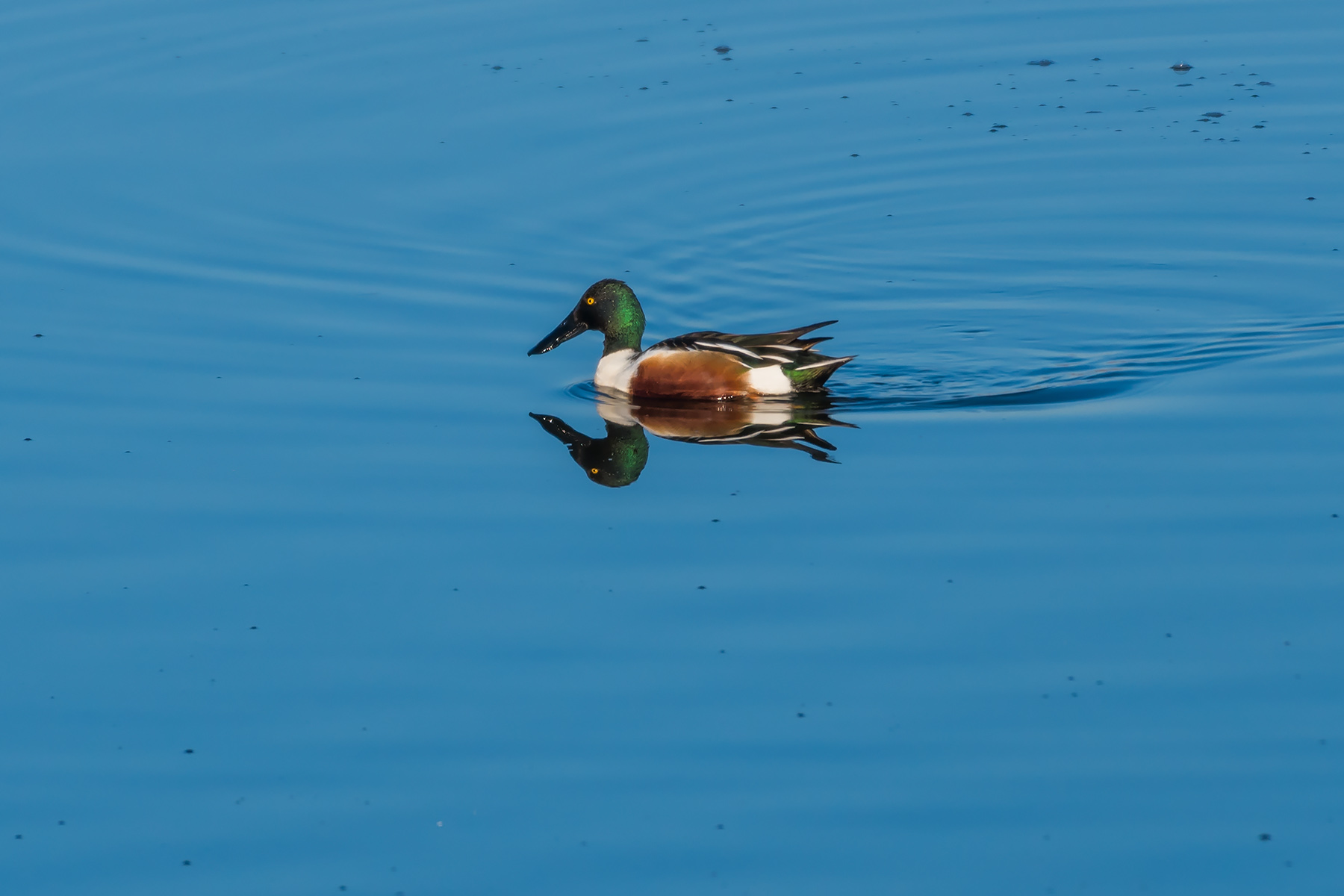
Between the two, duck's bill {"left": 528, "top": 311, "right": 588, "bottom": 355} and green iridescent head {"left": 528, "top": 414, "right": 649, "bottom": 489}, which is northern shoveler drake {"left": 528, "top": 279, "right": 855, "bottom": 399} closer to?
duck's bill {"left": 528, "top": 311, "right": 588, "bottom": 355}

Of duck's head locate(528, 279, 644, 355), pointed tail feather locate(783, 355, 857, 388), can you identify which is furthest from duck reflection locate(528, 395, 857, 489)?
duck's head locate(528, 279, 644, 355)

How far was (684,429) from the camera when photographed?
1042cm

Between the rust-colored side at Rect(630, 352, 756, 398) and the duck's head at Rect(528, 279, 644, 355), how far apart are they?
0.55 m

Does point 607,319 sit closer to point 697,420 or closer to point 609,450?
point 697,420

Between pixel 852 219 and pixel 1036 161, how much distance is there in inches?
74.0

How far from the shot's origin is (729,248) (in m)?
12.9

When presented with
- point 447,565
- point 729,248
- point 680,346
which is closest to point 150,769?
point 447,565

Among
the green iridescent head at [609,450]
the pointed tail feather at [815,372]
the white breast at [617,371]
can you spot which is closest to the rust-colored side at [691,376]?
the white breast at [617,371]

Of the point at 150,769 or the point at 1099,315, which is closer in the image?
the point at 150,769

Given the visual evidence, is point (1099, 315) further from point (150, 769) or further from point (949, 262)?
point (150, 769)

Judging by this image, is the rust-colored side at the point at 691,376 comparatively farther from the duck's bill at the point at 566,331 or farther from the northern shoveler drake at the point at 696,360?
the duck's bill at the point at 566,331

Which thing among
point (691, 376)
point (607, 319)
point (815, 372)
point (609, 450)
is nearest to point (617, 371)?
point (607, 319)

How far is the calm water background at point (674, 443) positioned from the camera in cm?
616

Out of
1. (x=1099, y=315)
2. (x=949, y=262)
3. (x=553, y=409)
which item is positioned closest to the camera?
(x=553, y=409)
